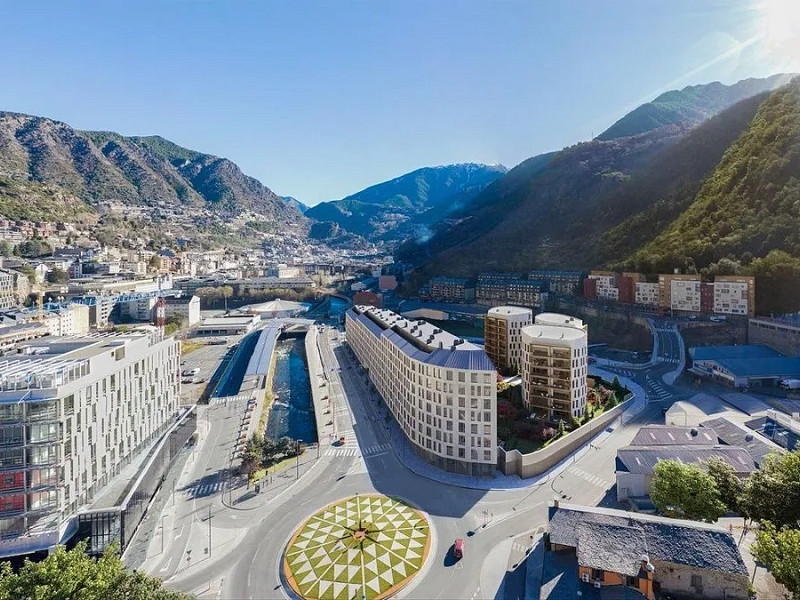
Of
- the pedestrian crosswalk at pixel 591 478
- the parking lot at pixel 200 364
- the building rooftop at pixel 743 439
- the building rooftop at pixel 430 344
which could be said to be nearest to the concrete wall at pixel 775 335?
the building rooftop at pixel 743 439

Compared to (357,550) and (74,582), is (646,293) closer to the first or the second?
(357,550)

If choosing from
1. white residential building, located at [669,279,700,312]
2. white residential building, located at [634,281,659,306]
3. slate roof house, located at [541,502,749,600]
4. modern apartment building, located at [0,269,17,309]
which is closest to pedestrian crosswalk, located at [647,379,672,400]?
white residential building, located at [669,279,700,312]

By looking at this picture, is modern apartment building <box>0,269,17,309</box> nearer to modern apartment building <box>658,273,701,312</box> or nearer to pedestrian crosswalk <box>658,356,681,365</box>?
pedestrian crosswalk <box>658,356,681,365</box>

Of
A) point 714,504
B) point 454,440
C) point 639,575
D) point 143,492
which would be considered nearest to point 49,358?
point 143,492

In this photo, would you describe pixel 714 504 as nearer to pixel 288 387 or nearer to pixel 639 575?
pixel 639 575

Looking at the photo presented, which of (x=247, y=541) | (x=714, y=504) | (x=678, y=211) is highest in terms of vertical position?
(x=678, y=211)

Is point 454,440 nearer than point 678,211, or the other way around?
point 454,440
